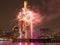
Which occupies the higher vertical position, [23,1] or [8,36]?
[23,1]

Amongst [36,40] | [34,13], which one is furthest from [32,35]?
[34,13]

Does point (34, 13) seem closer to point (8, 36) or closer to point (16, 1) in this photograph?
point (16, 1)

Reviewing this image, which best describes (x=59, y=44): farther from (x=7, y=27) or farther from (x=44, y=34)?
(x=7, y=27)

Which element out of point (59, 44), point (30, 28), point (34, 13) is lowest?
point (59, 44)

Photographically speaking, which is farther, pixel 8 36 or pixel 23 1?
pixel 23 1

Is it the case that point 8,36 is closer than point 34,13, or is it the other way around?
point 8,36

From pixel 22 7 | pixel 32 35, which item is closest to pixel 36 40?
pixel 32 35

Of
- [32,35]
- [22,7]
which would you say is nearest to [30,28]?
[32,35]

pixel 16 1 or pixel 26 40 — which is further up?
pixel 16 1
